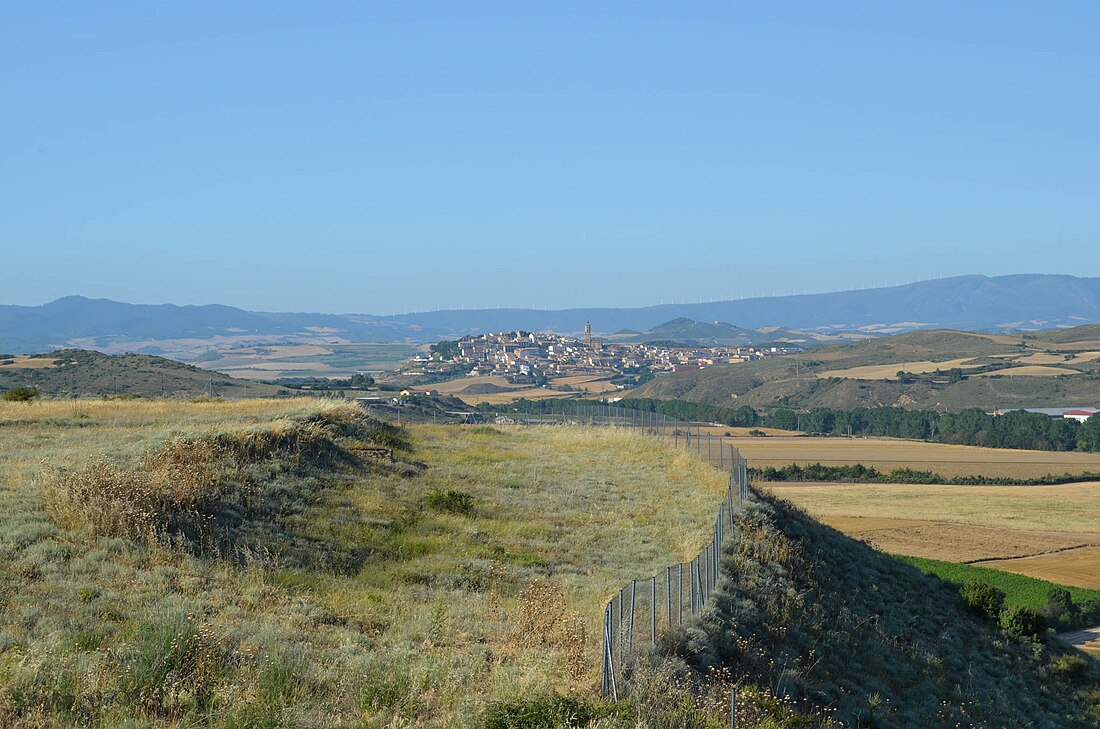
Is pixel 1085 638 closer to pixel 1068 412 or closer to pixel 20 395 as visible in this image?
pixel 20 395

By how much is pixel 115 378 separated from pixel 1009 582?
6779cm

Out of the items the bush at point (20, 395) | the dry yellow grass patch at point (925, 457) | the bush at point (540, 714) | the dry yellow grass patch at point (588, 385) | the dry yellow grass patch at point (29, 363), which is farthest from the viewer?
the dry yellow grass patch at point (588, 385)

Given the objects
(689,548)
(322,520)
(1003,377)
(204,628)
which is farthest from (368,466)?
(1003,377)

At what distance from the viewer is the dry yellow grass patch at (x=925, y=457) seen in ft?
297

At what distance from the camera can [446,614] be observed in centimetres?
1392

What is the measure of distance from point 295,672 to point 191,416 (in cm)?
2279

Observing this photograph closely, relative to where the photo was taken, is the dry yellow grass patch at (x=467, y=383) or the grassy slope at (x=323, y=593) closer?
the grassy slope at (x=323, y=593)

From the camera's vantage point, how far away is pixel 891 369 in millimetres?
186250

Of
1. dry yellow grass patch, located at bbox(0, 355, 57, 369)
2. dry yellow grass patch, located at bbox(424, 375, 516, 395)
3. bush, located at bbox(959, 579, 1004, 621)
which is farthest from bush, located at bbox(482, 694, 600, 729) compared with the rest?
dry yellow grass patch, located at bbox(424, 375, 516, 395)

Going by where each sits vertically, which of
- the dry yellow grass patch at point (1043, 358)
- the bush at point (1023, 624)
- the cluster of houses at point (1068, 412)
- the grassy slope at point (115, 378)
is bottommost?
the cluster of houses at point (1068, 412)

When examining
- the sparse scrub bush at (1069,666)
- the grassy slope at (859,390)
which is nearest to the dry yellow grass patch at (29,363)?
the sparse scrub bush at (1069,666)

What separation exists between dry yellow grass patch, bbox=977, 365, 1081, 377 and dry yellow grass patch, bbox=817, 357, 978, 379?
7.75 meters

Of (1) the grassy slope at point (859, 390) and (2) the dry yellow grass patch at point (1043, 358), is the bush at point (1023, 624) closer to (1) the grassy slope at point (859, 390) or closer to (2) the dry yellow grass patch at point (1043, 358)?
(1) the grassy slope at point (859, 390)

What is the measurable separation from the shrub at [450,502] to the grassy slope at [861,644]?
5.91 meters
